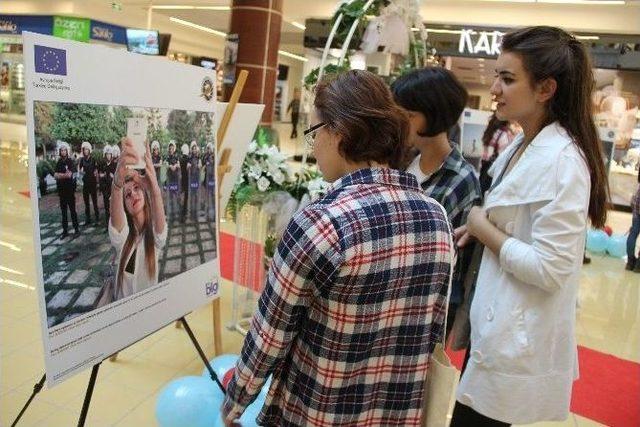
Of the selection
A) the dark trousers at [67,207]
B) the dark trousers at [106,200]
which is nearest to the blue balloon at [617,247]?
the dark trousers at [106,200]

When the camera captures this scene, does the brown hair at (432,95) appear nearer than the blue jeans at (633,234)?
Yes

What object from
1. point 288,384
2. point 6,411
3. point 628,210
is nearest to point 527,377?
point 288,384

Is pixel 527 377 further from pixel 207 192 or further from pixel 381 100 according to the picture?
pixel 207 192

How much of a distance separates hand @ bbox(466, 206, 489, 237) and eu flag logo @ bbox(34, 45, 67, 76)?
1.12 m

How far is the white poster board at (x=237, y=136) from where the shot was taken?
253 cm

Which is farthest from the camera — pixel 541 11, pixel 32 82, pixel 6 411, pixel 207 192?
pixel 541 11

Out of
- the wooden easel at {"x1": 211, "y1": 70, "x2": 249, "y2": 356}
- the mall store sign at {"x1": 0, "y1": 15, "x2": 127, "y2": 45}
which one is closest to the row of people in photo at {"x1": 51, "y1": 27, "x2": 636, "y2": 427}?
the wooden easel at {"x1": 211, "y1": 70, "x2": 249, "y2": 356}

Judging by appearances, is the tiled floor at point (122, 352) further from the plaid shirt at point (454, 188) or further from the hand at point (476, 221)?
the hand at point (476, 221)

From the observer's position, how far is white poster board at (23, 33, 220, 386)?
129cm

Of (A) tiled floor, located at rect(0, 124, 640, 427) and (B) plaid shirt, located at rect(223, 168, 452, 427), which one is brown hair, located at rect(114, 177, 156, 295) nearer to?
(B) plaid shirt, located at rect(223, 168, 452, 427)

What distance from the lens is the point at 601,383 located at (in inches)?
121

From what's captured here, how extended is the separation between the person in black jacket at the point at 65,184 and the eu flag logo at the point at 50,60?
7.1 inches

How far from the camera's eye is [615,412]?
2758 mm

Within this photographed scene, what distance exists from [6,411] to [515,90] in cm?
239
